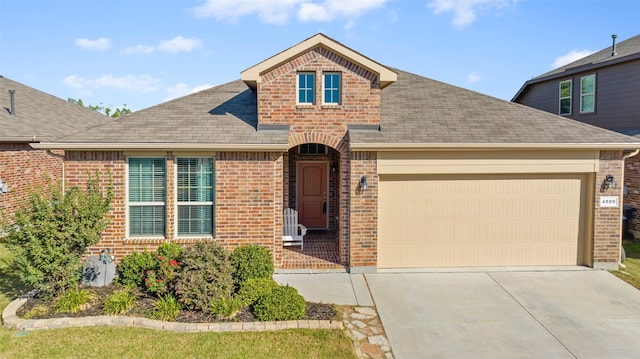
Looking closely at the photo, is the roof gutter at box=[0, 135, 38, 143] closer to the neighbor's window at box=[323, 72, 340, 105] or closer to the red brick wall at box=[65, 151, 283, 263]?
the red brick wall at box=[65, 151, 283, 263]

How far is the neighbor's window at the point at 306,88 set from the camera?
9711mm

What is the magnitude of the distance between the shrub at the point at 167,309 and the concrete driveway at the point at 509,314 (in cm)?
352

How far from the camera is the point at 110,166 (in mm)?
8992

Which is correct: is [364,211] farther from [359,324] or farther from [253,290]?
[253,290]

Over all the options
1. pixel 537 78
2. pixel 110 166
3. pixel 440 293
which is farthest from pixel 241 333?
pixel 537 78

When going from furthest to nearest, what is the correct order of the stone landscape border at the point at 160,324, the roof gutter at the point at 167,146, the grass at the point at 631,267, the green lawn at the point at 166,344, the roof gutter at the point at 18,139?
the roof gutter at the point at 18,139 → the grass at the point at 631,267 → the roof gutter at the point at 167,146 → the stone landscape border at the point at 160,324 → the green lawn at the point at 166,344

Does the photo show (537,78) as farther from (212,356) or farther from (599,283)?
(212,356)

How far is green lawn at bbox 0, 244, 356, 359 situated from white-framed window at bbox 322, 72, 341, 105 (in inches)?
217

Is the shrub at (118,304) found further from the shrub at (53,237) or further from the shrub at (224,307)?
the shrub at (224,307)

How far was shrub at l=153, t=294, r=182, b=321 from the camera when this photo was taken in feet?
22.0

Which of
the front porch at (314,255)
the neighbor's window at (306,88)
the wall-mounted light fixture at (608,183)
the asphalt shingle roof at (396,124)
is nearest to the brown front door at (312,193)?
the front porch at (314,255)

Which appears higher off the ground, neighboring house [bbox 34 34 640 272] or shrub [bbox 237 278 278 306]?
neighboring house [bbox 34 34 640 272]

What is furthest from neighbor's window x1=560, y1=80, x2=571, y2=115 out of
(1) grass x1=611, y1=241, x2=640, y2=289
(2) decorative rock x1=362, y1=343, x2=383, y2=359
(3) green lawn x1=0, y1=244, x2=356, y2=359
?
(3) green lawn x1=0, y1=244, x2=356, y2=359

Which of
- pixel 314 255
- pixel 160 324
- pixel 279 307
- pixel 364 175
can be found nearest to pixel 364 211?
pixel 364 175
